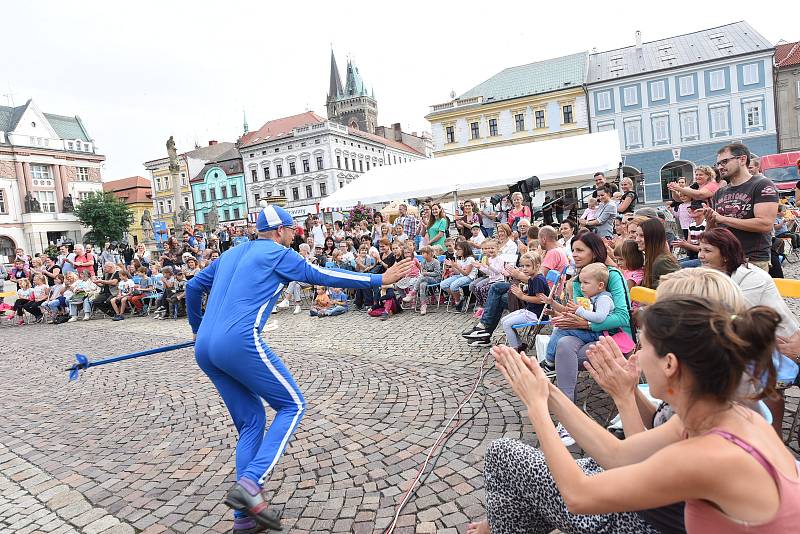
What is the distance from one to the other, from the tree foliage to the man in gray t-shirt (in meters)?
63.5

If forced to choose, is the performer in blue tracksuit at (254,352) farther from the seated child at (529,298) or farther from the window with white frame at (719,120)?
the window with white frame at (719,120)

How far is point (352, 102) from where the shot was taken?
88625 millimetres

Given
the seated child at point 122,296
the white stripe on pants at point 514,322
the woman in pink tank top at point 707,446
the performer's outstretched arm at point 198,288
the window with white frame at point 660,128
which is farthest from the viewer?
the window with white frame at point 660,128

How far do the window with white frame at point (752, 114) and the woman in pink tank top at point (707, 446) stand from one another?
4615 cm

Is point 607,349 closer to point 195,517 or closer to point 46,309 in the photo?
point 195,517

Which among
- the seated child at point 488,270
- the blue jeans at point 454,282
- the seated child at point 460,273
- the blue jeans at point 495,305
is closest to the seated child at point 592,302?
the blue jeans at point 495,305

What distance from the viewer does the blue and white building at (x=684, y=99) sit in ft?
124

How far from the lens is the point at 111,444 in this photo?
4.65 meters

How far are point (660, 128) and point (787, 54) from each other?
14.3 m

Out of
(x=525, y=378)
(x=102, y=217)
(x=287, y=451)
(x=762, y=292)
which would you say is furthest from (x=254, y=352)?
(x=102, y=217)

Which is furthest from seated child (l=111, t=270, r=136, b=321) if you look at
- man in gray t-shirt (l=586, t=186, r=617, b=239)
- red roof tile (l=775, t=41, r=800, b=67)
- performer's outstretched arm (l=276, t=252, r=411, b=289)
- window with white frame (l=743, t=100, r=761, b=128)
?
red roof tile (l=775, t=41, r=800, b=67)

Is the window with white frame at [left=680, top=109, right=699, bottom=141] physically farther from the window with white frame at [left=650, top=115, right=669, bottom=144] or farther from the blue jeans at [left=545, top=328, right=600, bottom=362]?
the blue jeans at [left=545, top=328, right=600, bottom=362]

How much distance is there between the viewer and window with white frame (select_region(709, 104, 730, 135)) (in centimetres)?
3869

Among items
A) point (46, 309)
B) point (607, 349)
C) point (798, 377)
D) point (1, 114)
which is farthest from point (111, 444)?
point (1, 114)
